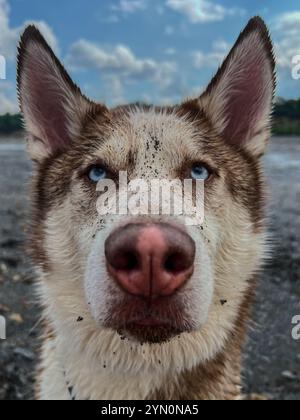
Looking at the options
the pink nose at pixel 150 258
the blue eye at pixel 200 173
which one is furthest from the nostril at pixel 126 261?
the blue eye at pixel 200 173

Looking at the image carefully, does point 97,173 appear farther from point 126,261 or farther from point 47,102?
point 126,261

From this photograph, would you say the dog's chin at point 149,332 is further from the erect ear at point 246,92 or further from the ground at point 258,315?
the erect ear at point 246,92

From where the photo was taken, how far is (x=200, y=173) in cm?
388

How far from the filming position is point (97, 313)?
319cm

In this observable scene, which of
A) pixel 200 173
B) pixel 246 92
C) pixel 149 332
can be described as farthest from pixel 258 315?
pixel 149 332

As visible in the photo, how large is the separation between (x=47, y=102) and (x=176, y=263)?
7.19 ft

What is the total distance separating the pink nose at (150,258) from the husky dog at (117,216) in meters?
0.24

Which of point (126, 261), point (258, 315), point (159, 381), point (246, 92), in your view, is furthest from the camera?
point (258, 315)

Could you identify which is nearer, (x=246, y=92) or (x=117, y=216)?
(x=117, y=216)

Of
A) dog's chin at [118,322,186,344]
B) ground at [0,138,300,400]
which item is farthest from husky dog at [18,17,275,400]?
ground at [0,138,300,400]

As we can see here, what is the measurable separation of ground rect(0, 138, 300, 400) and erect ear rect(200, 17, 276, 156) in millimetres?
417

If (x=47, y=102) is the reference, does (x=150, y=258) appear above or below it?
below

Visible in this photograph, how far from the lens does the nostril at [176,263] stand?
2754 millimetres
